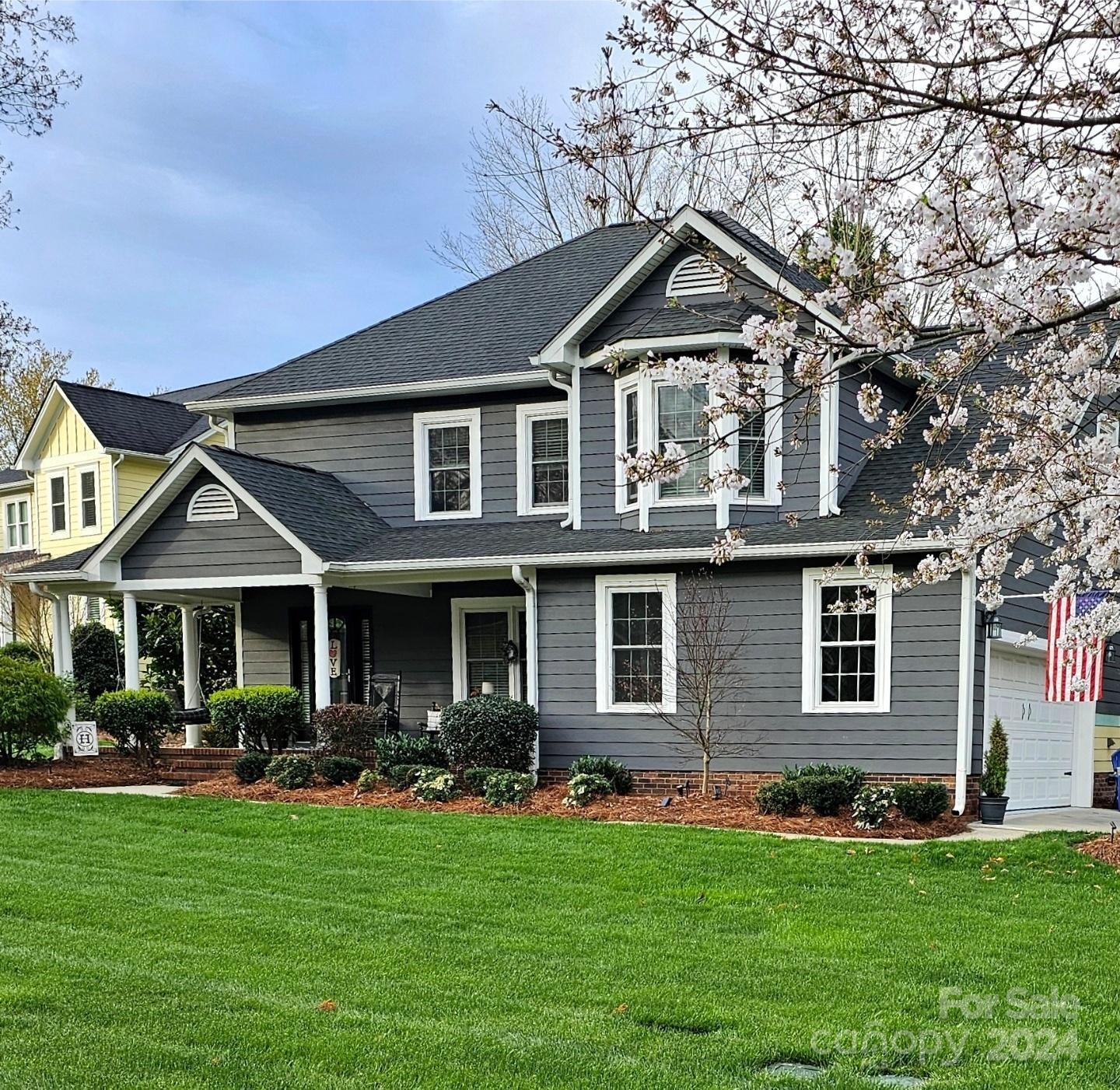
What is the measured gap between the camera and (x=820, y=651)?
43.5 ft

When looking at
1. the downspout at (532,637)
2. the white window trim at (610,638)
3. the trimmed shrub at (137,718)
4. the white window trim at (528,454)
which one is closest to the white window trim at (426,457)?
the white window trim at (528,454)

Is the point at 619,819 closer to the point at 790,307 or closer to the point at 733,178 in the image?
the point at 790,307

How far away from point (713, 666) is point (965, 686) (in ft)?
8.84

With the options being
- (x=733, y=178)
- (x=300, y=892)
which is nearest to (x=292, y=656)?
(x=300, y=892)

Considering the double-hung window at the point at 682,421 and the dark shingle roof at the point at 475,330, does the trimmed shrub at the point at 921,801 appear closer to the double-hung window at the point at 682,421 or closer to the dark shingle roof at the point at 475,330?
the double-hung window at the point at 682,421

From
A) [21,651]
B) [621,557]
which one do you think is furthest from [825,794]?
[21,651]

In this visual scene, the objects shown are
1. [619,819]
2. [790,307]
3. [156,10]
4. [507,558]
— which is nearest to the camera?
[790,307]

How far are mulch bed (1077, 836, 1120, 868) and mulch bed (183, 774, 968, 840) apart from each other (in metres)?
1.25

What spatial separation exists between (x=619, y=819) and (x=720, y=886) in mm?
3035

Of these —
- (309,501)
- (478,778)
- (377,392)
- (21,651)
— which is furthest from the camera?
(21,651)

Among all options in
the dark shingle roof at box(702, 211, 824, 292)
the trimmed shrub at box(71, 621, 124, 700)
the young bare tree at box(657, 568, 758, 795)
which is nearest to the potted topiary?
the young bare tree at box(657, 568, 758, 795)

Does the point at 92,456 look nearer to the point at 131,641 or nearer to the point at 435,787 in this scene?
the point at 131,641

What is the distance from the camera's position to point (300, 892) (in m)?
8.43

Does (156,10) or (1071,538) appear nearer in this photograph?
(1071,538)
